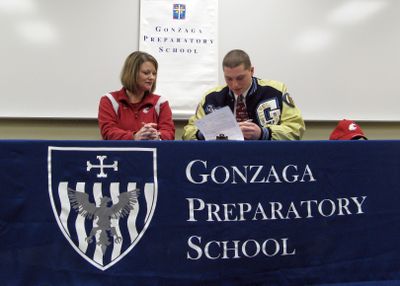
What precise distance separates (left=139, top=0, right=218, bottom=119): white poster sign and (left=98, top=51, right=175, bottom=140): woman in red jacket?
47 cm

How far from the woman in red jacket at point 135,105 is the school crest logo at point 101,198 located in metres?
0.69

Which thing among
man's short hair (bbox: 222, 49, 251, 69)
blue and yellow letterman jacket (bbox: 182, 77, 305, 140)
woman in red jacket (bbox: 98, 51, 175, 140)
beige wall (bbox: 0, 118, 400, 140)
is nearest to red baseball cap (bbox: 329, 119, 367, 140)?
blue and yellow letterman jacket (bbox: 182, 77, 305, 140)

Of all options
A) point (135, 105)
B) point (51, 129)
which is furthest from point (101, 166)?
point (51, 129)

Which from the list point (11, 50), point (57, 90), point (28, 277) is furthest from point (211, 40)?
point (28, 277)

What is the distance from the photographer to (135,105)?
71.8 inches

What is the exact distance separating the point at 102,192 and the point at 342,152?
2.66 ft

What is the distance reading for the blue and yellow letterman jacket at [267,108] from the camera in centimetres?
177

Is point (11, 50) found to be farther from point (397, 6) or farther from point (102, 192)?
point (397, 6)

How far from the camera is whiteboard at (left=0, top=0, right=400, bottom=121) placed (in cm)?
220

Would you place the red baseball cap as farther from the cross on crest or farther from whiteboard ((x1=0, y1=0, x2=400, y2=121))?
the cross on crest

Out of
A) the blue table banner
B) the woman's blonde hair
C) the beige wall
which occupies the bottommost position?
the blue table banner

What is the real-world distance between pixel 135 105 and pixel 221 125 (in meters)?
0.65

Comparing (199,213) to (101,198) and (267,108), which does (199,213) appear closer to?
(101,198)

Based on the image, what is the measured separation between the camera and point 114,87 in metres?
2.29
